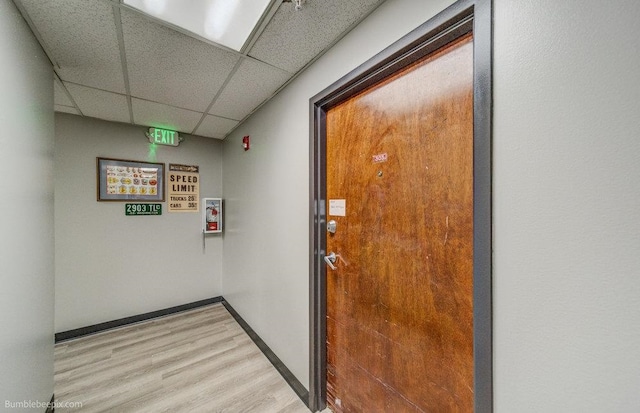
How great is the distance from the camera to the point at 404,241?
1.15 meters

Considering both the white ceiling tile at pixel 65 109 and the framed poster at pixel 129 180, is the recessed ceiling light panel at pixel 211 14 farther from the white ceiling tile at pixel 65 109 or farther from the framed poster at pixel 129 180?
the framed poster at pixel 129 180

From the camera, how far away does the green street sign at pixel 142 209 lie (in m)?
2.82

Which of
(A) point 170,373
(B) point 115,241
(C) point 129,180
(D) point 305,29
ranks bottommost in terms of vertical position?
(A) point 170,373

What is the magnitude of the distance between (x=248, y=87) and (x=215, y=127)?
120 centimetres

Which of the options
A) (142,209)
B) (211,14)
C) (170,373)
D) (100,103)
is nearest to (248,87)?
(211,14)

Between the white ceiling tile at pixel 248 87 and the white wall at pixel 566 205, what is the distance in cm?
112

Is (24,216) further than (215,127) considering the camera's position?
No

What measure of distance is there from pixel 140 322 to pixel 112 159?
198cm

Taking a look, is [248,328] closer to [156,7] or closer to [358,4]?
[156,7]

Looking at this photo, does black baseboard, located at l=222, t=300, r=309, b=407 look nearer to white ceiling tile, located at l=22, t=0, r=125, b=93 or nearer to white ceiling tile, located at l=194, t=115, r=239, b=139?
A: white ceiling tile, located at l=194, t=115, r=239, b=139

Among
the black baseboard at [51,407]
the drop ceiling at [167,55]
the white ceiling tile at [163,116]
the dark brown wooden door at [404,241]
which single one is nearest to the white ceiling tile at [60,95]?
the drop ceiling at [167,55]

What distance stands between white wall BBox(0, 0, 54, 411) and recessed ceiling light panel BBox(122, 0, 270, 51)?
0.62 meters

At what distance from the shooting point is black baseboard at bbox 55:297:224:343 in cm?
247

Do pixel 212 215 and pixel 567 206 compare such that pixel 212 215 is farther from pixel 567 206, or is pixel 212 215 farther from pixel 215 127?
pixel 567 206
